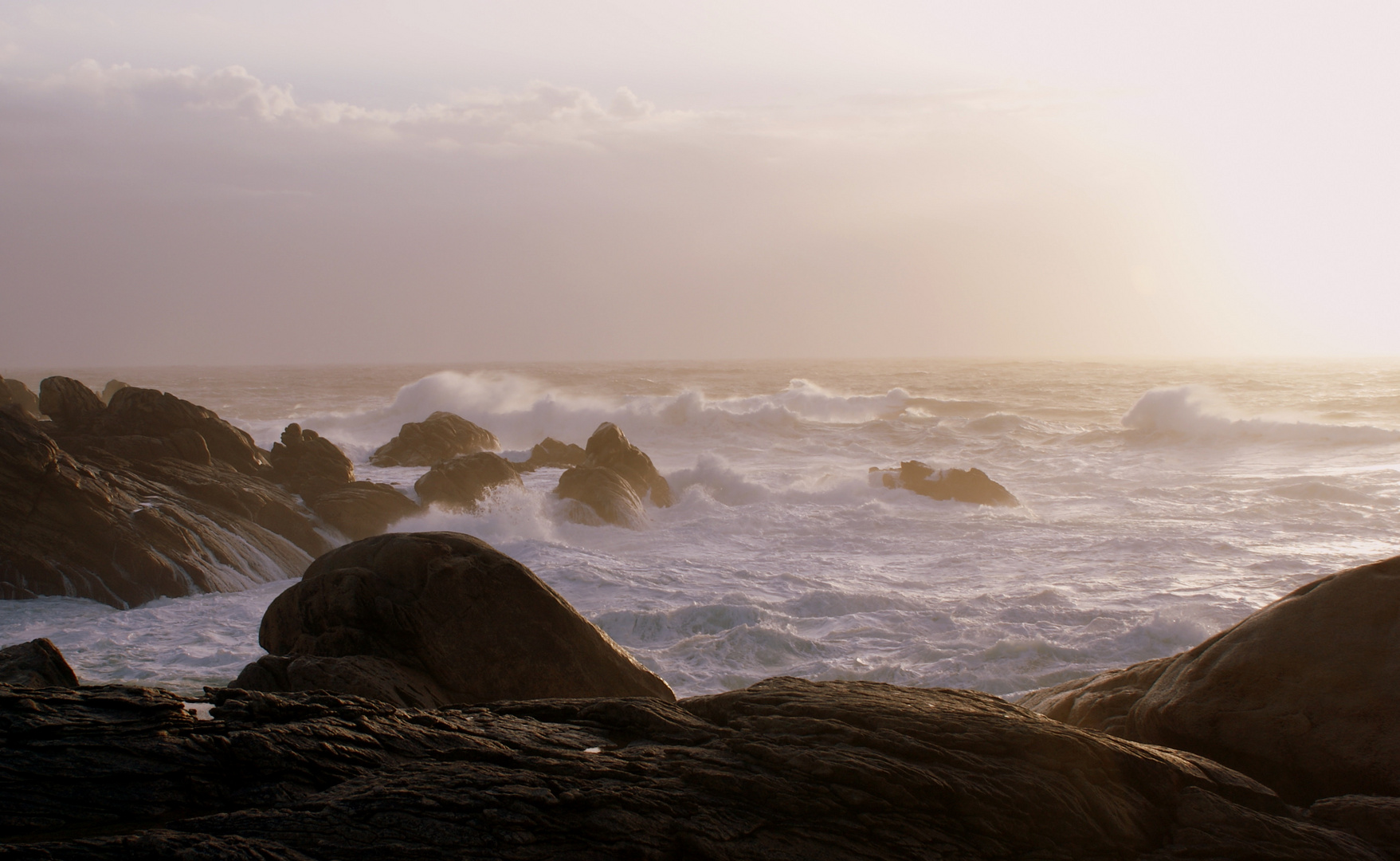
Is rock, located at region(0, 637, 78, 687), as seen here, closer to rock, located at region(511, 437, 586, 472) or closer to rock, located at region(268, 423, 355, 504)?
rock, located at region(268, 423, 355, 504)

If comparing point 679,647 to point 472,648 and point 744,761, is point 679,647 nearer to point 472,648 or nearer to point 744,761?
point 472,648

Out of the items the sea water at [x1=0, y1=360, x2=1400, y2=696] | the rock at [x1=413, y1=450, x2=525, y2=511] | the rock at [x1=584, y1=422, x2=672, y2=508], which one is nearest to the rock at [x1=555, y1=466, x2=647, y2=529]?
the sea water at [x1=0, y1=360, x2=1400, y2=696]

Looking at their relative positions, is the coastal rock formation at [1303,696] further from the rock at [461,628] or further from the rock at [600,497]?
the rock at [600,497]

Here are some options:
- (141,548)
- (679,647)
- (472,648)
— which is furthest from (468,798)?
(141,548)

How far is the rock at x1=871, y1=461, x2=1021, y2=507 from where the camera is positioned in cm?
2097

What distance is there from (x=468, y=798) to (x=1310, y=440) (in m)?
37.2

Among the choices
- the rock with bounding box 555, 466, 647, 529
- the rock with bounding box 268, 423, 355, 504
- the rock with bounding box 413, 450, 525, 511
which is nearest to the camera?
the rock with bounding box 268, 423, 355, 504

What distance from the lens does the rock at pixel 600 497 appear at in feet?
61.5

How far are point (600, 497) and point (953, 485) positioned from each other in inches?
358

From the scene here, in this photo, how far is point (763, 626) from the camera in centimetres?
1097

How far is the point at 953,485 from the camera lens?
2133 centimetres

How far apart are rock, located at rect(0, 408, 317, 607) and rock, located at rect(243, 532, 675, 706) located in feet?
21.3

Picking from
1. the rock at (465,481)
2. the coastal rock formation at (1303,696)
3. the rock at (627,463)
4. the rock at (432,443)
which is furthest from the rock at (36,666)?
the rock at (432,443)

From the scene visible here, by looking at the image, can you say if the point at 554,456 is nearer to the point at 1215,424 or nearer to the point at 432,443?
the point at 432,443
